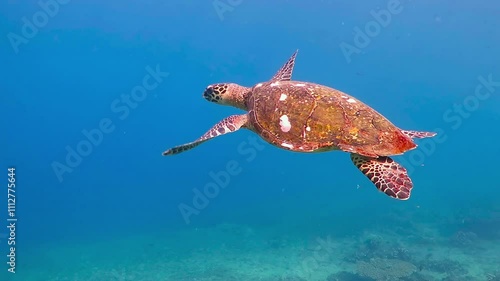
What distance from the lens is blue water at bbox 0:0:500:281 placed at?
1455cm

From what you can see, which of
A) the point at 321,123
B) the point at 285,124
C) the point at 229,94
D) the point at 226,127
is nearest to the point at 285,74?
the point at 229,94

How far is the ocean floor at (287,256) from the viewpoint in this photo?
11898mm

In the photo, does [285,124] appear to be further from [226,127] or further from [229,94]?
[229,94]

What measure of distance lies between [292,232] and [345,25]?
98.7ft

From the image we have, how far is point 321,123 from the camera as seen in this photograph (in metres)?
4.60

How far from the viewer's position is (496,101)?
169 ft
